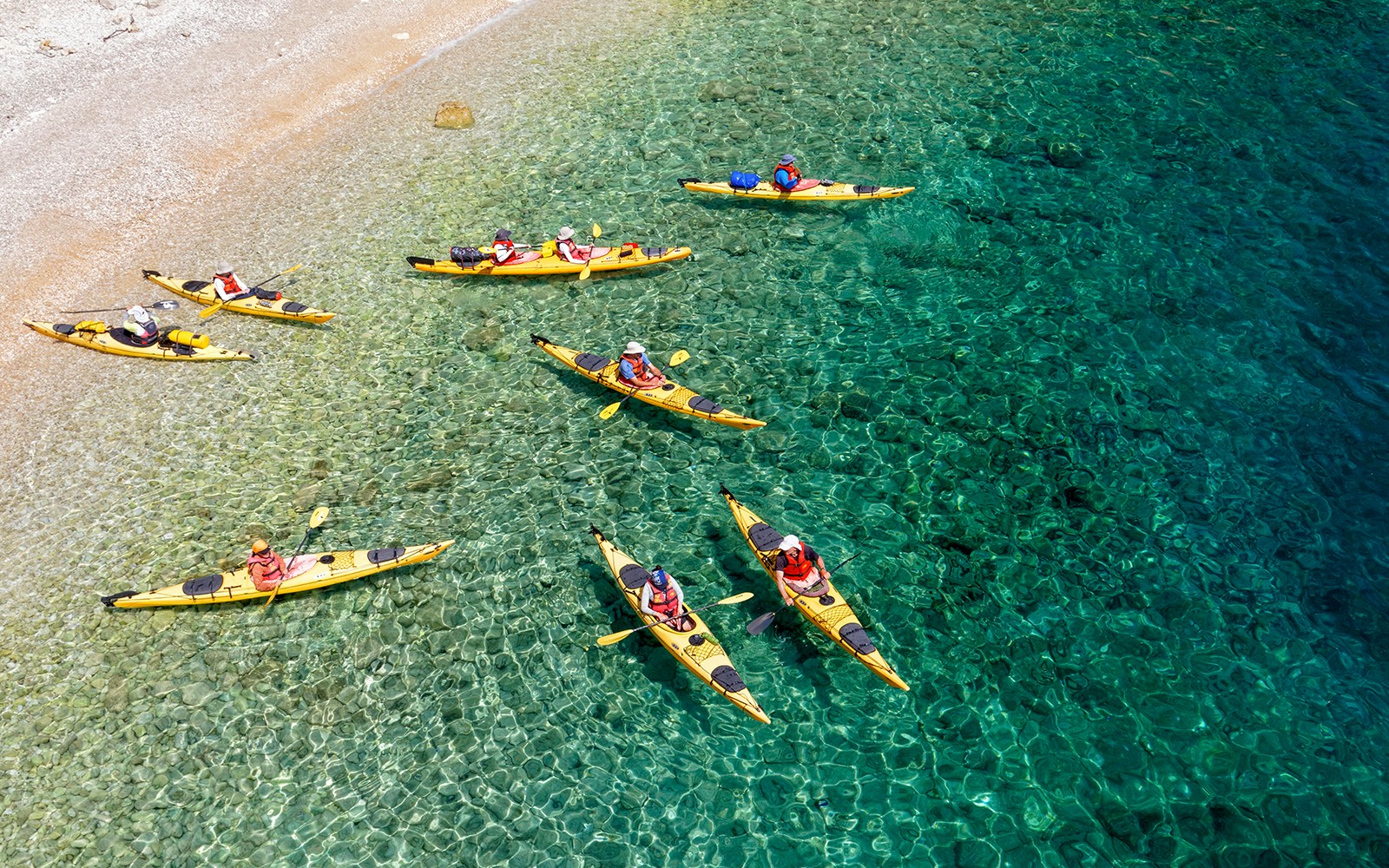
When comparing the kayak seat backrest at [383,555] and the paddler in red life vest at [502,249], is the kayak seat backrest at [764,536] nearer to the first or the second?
the kayak seat backrest at [383,555]

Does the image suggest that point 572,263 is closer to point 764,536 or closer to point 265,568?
point 764,536

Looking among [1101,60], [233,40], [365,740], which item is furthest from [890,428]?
[233,40]

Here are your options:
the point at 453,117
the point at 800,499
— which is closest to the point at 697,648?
the point at 800,499

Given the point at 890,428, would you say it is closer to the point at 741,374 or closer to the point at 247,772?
the point at 741,374

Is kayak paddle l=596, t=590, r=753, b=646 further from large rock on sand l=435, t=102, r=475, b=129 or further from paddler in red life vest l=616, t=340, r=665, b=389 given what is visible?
large rock on sand l=435, t=102, r=475, b=129

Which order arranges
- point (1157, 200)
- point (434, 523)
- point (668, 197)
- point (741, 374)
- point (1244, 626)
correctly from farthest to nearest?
point (668, 197) → point (1157, 200) → point (741, 374) → point (434, 523) → point (1244, 626)

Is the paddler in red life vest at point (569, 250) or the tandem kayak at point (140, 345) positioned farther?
the paddler in red life vest at point (569, 250)

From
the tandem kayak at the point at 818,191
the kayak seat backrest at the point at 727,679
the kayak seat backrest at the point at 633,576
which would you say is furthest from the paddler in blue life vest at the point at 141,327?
the kayak seat backrest at the point at 727,679

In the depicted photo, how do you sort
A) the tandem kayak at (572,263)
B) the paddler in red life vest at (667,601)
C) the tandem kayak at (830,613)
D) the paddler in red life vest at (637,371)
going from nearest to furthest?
the tandem kayak at (830,613) < the paddler in red life vest at (667,601) < the paddler in red life vest at (637,371) < the tandem kayak at (572,263)
